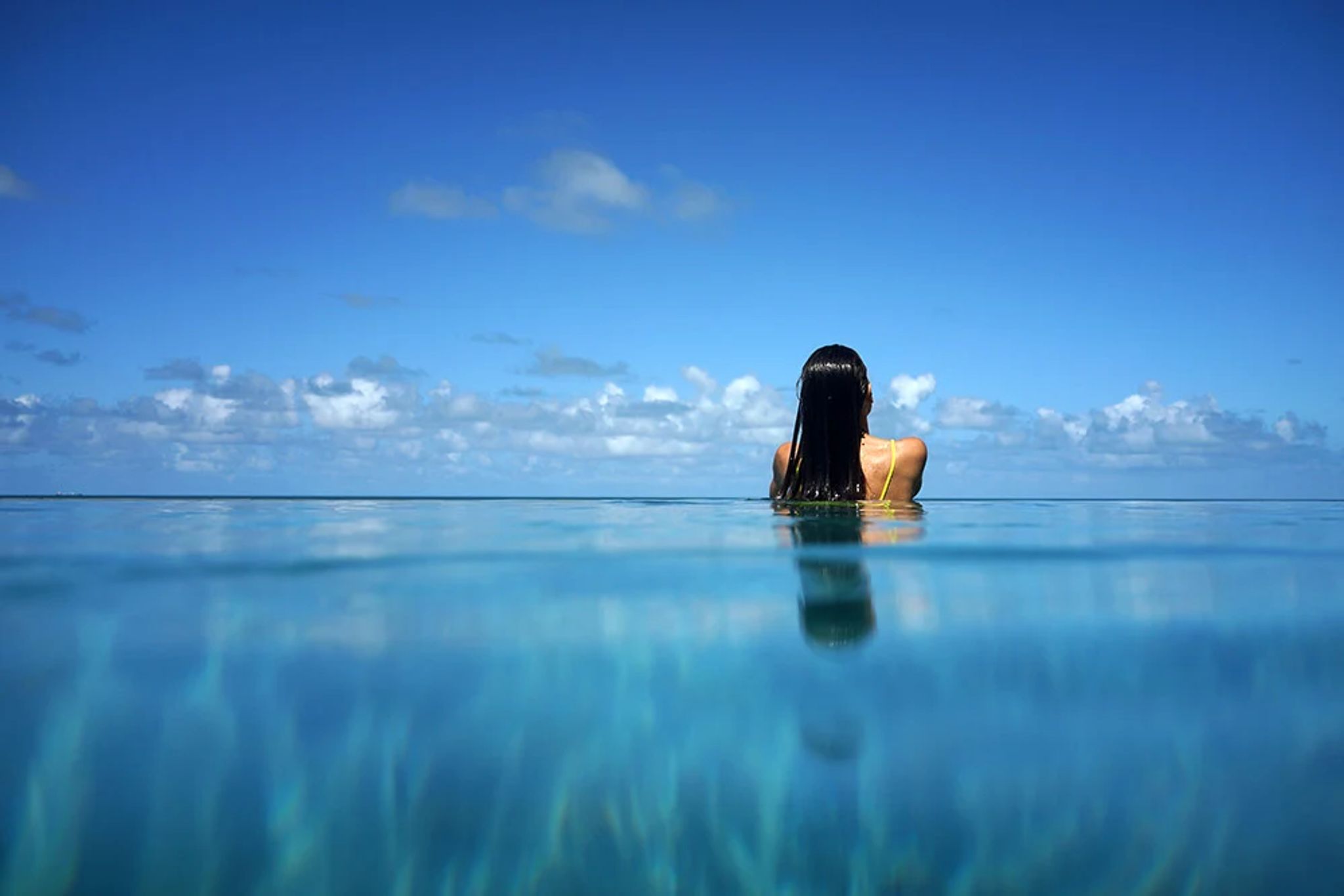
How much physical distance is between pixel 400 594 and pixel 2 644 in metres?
1.28

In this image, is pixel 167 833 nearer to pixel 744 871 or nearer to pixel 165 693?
pixel 165 693

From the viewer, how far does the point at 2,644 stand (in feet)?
8.25

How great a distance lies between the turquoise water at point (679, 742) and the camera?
1280mm

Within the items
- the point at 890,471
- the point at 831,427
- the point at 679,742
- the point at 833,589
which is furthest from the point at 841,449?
the point at 679,742

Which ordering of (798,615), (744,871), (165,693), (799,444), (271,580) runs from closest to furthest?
(744,871), (165,693), (798,615), (271,580), (799,444)

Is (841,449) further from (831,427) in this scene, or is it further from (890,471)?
(890,471)

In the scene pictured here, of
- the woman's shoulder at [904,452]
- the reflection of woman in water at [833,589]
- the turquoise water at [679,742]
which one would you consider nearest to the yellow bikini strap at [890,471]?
the woman's shoulder at [904,452]

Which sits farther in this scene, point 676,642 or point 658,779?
point 676,642

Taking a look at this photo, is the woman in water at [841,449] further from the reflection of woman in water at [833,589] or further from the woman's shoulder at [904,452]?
the reflection of woman in water at [833,589]

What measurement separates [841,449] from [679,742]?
7594 mm

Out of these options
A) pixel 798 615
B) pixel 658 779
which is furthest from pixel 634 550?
pixel 658 779

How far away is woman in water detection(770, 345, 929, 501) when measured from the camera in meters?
8.65

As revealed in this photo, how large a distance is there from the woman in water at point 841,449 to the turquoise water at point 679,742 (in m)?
5.38

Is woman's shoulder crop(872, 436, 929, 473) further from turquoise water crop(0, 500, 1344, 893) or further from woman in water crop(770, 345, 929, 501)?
turquoise water crop(0, 500, 1344, 893)
